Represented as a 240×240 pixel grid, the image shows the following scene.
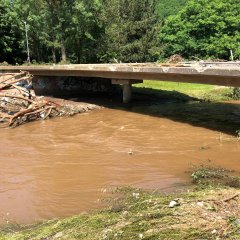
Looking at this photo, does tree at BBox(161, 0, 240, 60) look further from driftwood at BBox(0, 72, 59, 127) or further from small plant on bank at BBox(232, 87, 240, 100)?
driftwood at BBox(0, 72, 59, 127)

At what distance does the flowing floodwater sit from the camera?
10.8 meters

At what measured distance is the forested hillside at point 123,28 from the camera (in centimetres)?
4538

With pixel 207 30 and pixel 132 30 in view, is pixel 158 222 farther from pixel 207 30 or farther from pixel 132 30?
pixel 207 30

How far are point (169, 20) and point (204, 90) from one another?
23913 mm

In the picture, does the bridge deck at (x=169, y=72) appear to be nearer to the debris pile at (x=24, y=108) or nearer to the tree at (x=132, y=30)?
the debris pile at (x=24, y=108)

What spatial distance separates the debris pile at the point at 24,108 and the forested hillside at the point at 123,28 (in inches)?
769

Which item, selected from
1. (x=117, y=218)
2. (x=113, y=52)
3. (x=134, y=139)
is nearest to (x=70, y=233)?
(x=117, y=218)

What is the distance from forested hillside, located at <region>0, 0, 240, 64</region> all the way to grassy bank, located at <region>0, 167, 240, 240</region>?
3758cm

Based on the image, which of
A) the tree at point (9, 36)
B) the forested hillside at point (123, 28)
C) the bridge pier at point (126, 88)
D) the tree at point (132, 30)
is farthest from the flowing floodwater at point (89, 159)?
the tree at point (9, 36)

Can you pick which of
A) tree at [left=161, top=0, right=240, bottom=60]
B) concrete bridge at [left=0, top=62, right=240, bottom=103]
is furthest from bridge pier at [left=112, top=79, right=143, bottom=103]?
tree at [left=161, top=0, right=240, bottom=60]

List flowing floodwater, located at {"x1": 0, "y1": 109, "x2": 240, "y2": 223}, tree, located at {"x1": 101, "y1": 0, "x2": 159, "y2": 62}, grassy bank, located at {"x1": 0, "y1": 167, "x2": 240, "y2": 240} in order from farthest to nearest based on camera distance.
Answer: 1. tree, located at {"x1": 101, "y1": 0, "x2": 159, "y2": 62}
2. flowing floodwater, located at {"x1": 0, "y1": 109, "x2": 240, "y2": 223}
3. grassy bank, located at {"x1": 0, "y1": 167, "x2": 240, "y2": 240}

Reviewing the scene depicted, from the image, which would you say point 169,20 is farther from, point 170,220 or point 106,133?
point 170,220

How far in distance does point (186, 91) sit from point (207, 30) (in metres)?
20.3

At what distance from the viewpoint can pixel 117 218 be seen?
7449 mm
